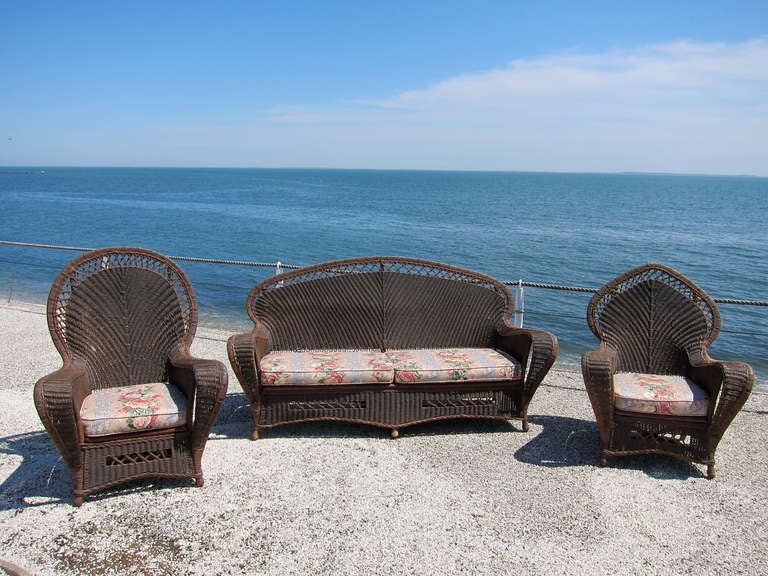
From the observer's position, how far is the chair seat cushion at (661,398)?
3.39m

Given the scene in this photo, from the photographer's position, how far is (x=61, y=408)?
2826mm

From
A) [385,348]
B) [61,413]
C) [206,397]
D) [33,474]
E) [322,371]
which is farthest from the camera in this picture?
[385,348]

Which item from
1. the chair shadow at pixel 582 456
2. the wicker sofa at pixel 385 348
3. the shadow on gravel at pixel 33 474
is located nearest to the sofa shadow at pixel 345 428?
the wicker sofa at pixel 385 348

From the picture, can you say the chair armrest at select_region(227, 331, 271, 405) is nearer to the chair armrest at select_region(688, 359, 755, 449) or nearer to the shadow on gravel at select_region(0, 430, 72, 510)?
the shadow on gravel at select_region(0, 430, 72, 510)

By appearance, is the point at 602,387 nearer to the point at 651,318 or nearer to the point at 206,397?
the point at 651,318

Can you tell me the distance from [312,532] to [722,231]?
35.2m

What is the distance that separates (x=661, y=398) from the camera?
3412 millimetres

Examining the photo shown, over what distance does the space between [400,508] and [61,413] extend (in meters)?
1.63

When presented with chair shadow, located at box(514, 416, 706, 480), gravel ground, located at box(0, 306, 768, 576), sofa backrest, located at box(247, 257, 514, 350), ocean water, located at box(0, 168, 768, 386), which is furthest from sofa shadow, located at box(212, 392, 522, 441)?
ocean water, located at box(0, 168, 768, 386)

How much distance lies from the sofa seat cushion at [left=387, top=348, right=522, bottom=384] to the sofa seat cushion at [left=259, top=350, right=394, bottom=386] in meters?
0.11

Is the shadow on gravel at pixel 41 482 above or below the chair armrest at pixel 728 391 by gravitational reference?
below

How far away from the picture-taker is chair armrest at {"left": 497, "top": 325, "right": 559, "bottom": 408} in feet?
12.2

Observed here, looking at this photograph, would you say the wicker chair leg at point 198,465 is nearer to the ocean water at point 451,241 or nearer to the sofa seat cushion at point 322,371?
the sofa seat cushion at point 322,371

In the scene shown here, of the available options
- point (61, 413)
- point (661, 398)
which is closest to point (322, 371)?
point (61, 413)
